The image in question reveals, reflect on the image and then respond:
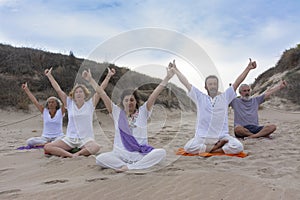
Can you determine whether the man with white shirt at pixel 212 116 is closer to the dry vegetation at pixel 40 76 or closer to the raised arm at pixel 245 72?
the raised arm at pixel 245 72

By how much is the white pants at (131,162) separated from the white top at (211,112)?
137cm

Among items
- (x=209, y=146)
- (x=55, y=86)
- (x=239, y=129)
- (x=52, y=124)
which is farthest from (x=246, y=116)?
(x=52, y=124)

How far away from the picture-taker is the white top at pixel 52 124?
270 inches

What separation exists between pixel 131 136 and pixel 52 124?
2962 millimetres

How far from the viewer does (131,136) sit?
4.54 metres

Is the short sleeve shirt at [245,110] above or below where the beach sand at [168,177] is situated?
above

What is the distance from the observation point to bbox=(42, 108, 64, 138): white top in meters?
6.86

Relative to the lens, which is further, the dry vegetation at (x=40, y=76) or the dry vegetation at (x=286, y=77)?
the dry vegetation at (x=286, y=77)

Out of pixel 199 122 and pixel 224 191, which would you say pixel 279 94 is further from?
pixel 224 191

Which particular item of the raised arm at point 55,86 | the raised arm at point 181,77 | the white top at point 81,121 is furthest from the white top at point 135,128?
the raised arm at point 55,86

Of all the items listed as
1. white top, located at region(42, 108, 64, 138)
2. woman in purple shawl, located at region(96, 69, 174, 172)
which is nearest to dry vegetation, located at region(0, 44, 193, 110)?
white top, located at region(42, 108, 64, 138)

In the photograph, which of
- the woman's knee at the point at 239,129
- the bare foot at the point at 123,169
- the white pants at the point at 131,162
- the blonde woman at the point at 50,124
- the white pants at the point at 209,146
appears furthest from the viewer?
the woman's knee at the point at 239,129

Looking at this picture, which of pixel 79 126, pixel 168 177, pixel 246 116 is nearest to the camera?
pixel 168 177

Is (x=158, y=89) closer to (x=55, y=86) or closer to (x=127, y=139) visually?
(x=127, y=139)
